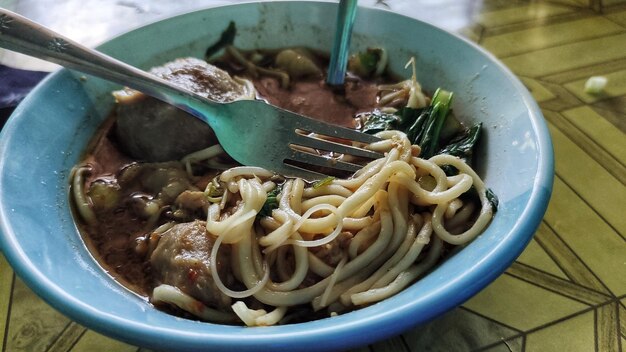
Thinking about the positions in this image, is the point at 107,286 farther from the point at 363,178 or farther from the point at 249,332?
the point at 363,178

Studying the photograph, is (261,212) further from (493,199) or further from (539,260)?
(539,260)

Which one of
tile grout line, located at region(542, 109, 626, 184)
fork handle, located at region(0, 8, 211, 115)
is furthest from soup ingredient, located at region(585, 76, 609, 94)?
fork handle, located at region(0, 8, 211, 115)

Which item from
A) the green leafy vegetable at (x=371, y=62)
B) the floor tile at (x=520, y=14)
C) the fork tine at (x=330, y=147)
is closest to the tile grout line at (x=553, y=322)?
the fork tine at (x=330, y=147)

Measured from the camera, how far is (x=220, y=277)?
67.8 inches

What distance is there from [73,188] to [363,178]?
3.56 feet

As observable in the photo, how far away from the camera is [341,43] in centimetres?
254

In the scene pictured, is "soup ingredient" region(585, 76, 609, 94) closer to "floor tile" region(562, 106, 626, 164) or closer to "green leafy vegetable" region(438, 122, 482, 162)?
"floor tile" region(562, 106, 626, 164)

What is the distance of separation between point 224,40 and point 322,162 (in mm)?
1167

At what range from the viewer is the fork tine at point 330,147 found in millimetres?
1973

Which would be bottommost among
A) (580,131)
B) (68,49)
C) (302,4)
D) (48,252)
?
(580,131)

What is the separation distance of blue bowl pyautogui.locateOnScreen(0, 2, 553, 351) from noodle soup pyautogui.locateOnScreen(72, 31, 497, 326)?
3.5 inches

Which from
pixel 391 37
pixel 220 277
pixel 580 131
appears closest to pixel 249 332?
pixel 220 277

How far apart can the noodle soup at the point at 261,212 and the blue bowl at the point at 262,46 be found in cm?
9

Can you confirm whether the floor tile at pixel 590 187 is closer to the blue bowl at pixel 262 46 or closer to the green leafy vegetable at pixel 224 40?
the blue bowl at pixel 262 46
